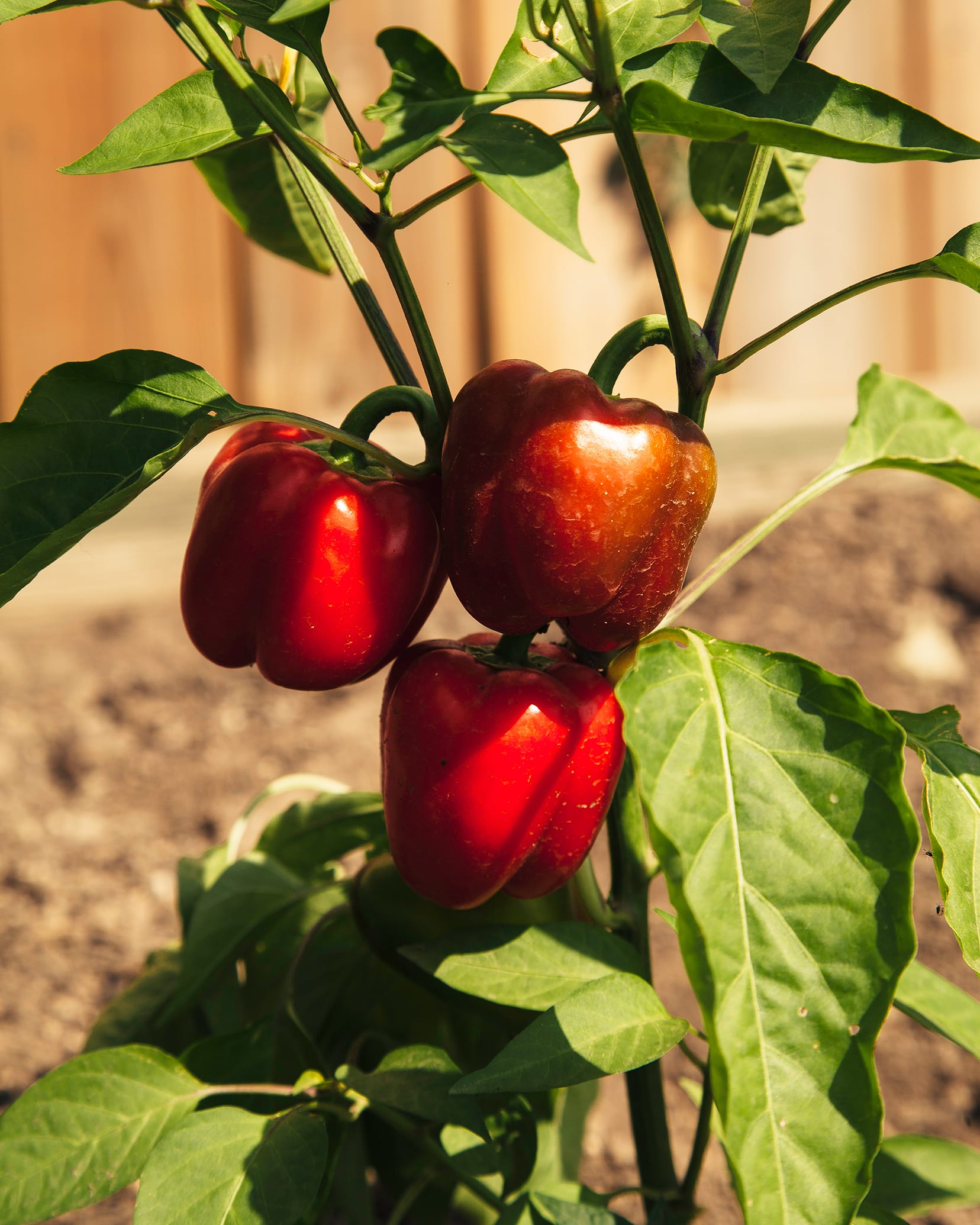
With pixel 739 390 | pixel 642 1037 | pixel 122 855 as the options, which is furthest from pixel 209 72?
pixel 739 390

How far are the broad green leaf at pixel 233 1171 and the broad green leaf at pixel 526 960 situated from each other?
0.35 ft

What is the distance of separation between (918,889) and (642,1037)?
34.9 inches

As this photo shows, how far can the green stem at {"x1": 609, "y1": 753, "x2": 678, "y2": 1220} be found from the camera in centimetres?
64

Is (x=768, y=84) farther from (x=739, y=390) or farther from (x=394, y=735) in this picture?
(x=739, y=390)

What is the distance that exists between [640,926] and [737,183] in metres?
0.45

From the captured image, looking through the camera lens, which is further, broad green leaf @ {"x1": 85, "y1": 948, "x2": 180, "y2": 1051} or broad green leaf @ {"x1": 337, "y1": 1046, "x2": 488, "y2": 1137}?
broad green leaf @ {"x1": 85, "y1": 948, "x2": 180, "y2": 1051}

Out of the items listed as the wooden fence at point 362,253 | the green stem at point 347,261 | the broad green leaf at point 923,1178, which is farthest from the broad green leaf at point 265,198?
the wooden fence at point 362,253

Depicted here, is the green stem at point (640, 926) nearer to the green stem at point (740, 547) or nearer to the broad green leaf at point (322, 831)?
the green stem at point (740, 547)

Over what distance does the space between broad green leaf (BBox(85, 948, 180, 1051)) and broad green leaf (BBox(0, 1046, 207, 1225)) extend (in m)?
0.18

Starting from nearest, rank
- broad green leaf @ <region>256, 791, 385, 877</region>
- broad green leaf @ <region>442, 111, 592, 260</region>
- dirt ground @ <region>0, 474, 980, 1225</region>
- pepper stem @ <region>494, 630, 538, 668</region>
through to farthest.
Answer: broad green leaf @ <region>442, 111, 592, 260</region> → pepper stem @ <region>494, 630, 538, 668</region> → broad green leaf @ <region>256, 791, 385, 877</region> → dirt ground @ <region>0, 474, 980, 1225</region>

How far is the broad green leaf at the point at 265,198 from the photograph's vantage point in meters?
0.68

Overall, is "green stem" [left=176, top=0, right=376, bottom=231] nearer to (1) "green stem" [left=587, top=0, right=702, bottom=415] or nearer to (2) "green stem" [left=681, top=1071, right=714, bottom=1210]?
(1) "green stem" [left=587, top=0, right=702, bottom=415]

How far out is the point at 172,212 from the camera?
1844 mm

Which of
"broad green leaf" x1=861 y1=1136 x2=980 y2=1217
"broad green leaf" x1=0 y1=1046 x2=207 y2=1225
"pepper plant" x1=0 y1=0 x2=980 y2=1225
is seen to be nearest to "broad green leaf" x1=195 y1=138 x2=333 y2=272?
"pepper plant" x1=0 y1=0 x2=980 y2=1225
